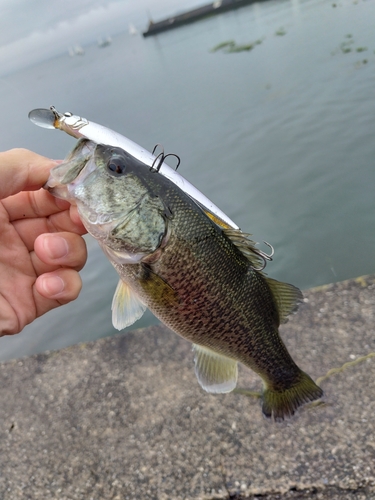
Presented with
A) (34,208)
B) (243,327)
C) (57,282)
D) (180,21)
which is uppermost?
(34,208)

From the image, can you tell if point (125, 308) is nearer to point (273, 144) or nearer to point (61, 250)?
point (61, 250)

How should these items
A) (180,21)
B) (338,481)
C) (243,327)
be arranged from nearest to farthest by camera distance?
(243,327) → (338,481) → (180,21)

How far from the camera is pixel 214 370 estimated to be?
79.2 inches

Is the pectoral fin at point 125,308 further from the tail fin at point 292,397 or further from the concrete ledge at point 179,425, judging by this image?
the concrete ledge at point 179,425

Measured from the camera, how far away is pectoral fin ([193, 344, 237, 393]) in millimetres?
1979

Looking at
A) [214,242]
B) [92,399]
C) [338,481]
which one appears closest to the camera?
[214,242]

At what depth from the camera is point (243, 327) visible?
6.09ft

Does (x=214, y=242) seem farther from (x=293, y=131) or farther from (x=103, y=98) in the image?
(x=103, y=98)

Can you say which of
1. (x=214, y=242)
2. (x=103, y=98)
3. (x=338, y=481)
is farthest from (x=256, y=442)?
(x=103, y=98)

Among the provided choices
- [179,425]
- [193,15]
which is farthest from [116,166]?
[193,15]

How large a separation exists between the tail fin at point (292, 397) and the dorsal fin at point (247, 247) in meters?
0.76

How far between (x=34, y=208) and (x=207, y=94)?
14.7 metres

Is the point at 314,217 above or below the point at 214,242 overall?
below

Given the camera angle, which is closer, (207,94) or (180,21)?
(207,94)
